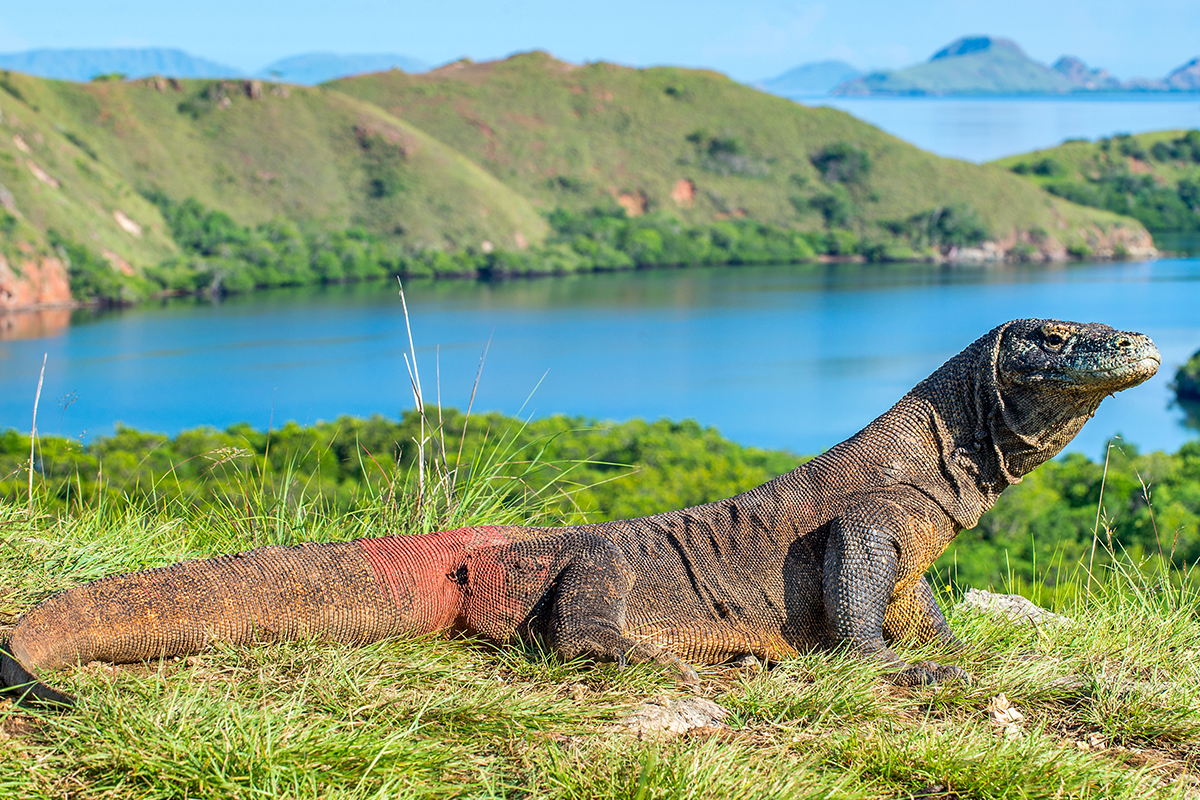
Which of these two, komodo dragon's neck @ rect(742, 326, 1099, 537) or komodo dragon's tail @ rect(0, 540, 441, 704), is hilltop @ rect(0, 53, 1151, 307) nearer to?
komodo dragon's tail @ rect(0, 540, 441, 704)

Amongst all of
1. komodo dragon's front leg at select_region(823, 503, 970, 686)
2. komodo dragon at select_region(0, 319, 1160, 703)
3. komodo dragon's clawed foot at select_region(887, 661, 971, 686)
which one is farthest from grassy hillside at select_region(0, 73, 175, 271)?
komodo dragon's clawed foot at select_region(887, 661, 971, 686)

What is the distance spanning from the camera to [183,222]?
91.8 meters

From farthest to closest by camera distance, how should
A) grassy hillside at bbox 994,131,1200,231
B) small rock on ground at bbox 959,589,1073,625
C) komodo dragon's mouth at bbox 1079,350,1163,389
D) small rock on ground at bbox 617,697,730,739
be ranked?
grassy hillside at bbox 994,131,1200,231, small rock on ground at bbox 959,589,1073,625, komodo dragon's mouth at bbox 1079,350,1163,389, small rock on ground at bbox 617,697,730,739

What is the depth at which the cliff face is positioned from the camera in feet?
230

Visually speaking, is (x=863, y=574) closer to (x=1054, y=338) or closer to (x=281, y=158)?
(x=1054, y=338)

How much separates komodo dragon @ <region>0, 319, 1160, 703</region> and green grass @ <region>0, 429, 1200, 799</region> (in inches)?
4.6

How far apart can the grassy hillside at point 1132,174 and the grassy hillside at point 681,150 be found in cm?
1790

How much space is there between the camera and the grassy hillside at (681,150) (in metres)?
119

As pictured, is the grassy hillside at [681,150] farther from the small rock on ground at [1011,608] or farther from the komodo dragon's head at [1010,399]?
the komodo dragon's head at [1010,399]

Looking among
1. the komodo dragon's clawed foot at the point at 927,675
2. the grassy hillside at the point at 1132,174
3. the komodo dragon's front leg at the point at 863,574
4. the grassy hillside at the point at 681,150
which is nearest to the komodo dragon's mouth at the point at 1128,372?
the komodo dragon's front leg at the point at 863,574

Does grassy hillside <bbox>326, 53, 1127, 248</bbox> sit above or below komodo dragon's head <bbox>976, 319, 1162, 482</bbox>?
above

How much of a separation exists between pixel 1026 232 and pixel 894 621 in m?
123

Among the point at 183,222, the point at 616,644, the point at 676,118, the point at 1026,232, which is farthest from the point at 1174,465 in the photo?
the point at 676,118

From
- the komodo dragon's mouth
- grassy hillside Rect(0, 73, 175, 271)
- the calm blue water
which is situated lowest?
the calm blue water
